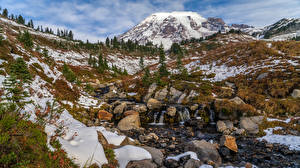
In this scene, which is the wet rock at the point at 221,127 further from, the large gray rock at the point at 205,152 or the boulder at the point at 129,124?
the boulder at the point at 129,124

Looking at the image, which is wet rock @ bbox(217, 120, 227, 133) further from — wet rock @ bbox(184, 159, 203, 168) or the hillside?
wet rock @ bbox(184, 159, 203, 168)

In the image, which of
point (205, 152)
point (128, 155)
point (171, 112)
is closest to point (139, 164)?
point (128, 155)

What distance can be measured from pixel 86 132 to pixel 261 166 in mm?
10621

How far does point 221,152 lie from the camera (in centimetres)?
965

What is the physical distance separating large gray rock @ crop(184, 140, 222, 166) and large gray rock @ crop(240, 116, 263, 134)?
272 inches

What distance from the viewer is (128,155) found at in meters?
6.50

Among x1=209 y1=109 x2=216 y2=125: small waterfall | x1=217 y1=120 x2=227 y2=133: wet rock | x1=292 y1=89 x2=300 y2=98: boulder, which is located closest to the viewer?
x1=217 y1=120 x2=227 y2=133: wet rock

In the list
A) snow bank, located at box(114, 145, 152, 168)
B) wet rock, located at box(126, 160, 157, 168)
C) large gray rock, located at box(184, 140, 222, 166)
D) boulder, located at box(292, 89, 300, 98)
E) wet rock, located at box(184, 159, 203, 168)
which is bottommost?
large gray rock, located at box(184, 140, 222, 166)

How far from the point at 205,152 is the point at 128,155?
5148 mm

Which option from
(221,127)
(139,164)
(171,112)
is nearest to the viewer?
(139,164)

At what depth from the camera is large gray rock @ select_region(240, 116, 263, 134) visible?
519 inches

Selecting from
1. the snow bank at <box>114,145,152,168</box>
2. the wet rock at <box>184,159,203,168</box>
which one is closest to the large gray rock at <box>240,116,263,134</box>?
the wet rock at <box>184,159,203,168</box>

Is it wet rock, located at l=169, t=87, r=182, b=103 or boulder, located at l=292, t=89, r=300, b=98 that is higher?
boulder, located at l=292, t=89, r=300, b=98

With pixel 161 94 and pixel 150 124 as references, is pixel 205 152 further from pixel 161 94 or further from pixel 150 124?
pixel 161 94
